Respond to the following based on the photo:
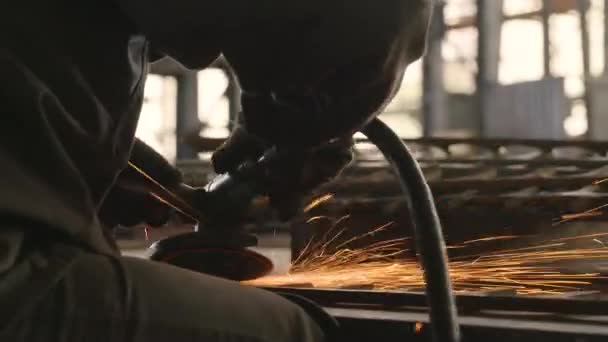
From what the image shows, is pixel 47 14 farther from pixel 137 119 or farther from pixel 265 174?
pixel 265 174

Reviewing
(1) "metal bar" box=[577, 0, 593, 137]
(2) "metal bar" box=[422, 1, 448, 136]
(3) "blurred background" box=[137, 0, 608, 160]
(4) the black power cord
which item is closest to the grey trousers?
(4) the black power cord

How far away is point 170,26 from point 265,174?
0.85 ft

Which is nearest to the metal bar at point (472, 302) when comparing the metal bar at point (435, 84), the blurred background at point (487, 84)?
the blurred background at point (487, 84)

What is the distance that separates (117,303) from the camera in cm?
62

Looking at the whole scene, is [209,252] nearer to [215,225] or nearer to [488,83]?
[215,225]

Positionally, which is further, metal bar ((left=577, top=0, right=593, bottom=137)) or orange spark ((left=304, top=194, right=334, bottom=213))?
metal bar ((left=577, top=0, right=593, bottom=137))

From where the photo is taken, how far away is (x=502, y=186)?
227 cm

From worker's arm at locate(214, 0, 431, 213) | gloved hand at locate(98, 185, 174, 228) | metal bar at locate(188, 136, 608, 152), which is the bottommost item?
gloved hand at locate(98, 185, 174, 228)

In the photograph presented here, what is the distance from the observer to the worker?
0.61m

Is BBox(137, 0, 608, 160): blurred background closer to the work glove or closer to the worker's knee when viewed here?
the work glove

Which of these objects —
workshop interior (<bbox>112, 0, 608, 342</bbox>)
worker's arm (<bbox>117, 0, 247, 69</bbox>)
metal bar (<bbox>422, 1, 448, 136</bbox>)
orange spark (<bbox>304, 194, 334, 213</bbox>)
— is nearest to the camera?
worker's arm (<bbox>117, 0, 247, 69</bbox>)

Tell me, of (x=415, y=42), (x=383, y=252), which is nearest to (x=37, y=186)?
(x=415, y=42)

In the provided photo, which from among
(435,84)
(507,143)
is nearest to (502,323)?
(507,143)

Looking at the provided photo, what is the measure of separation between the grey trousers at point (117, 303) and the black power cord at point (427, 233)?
145 millimetres
